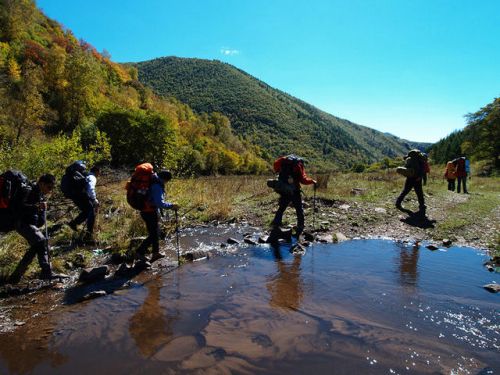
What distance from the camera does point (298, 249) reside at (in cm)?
803

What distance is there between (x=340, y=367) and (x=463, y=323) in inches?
82.5

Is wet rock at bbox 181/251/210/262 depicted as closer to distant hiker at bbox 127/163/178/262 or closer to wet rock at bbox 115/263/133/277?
distant hiker at bbox 127/163/178/262

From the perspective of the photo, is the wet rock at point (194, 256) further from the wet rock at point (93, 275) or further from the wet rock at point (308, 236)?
the wet rock at point (308, 236)

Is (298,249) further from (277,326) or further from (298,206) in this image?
(277,326)

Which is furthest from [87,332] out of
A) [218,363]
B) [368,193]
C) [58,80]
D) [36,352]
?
[58,80]

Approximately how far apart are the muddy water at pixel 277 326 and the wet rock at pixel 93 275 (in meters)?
0.86

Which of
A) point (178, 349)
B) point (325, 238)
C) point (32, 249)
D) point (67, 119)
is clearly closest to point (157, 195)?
point (32, 249)

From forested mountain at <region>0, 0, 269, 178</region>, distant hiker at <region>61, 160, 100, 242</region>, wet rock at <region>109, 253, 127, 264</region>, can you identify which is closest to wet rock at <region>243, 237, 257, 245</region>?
wet rock at <region>109, 253, 127, 264</region>

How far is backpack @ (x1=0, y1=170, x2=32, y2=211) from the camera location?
5.29 metres

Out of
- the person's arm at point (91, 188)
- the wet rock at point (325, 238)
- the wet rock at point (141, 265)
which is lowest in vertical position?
the wet rock at point (141, 265)

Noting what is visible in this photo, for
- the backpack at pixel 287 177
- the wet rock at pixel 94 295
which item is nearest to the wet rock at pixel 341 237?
A: the backpack at pixel 287 177

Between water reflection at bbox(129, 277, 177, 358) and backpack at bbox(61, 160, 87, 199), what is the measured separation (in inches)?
181

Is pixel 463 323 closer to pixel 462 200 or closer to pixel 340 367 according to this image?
pixel 340 367

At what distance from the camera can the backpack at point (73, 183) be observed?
28.1 feet
